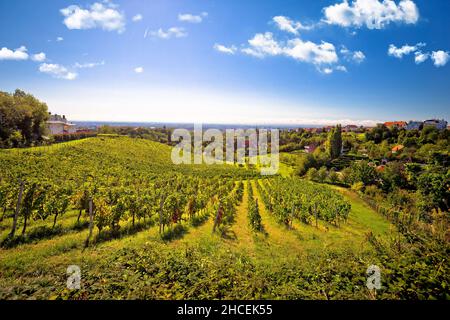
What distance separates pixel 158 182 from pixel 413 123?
99.5 meters

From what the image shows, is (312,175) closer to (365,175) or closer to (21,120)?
(365,175)

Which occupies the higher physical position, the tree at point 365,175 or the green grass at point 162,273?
the green grass at point 162,273

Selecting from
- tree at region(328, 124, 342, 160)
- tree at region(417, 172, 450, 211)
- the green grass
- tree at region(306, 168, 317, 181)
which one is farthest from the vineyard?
tree at region(328, 124, 342, 160)

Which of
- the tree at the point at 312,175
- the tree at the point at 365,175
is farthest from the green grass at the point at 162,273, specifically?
the tree at the point at 312,175

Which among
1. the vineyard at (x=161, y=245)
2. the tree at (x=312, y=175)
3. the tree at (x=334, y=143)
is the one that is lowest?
the tree at (x=312, y=175)

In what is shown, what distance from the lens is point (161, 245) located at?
32.7 feet

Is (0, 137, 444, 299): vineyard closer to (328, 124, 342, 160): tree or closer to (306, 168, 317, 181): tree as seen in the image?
(306, 168, 317, 181): tree

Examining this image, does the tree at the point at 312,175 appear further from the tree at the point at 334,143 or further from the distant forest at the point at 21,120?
the distant forest at the point at 21,120

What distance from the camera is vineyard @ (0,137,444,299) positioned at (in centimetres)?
494

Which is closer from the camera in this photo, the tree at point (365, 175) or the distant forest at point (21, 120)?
the distant forest at point (21, 120)

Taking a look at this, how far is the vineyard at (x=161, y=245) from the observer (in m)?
4.94
